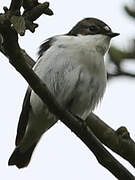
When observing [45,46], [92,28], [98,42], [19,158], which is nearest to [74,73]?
[98,42]

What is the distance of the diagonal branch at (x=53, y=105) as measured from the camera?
255cm

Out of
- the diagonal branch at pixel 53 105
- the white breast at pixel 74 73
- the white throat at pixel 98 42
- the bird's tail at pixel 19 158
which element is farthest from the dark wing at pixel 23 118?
the diagonal branch at pixel 53 105

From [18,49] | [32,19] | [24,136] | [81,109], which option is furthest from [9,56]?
[24,136]

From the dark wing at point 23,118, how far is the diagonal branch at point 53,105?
1.71 metres

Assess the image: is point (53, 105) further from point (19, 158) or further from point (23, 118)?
point (19, 158)

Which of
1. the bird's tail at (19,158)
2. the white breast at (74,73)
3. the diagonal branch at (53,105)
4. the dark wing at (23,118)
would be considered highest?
the diagonal branch at (53,105)

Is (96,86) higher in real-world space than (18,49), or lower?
lower

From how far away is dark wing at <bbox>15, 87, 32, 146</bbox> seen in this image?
191 inches

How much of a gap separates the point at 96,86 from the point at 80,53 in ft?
1.23

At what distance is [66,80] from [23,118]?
715 millimetres

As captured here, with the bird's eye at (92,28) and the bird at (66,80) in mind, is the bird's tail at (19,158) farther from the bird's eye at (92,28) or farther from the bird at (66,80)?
the bird's eye at (92,28)

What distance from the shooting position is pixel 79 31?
5434 millimetres

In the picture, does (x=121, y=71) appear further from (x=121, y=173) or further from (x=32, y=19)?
(x=121, y=173)

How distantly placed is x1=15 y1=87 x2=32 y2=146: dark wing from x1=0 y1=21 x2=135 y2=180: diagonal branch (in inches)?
67.4
